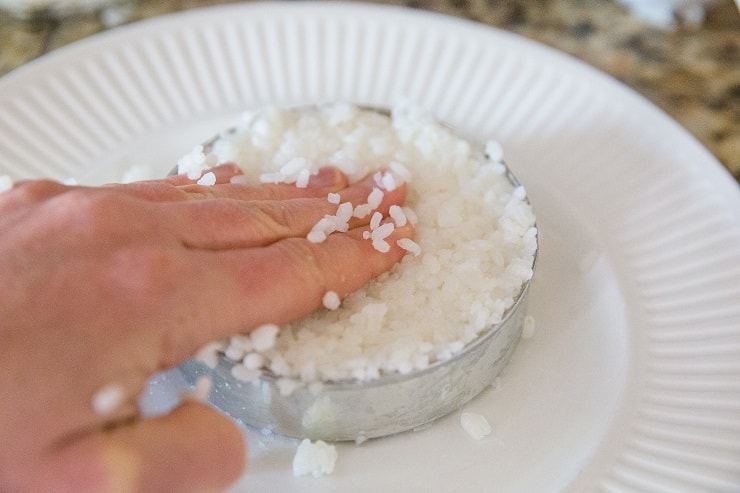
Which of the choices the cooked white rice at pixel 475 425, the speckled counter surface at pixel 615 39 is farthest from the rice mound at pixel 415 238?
the speckled counter surface at pixel 615 39

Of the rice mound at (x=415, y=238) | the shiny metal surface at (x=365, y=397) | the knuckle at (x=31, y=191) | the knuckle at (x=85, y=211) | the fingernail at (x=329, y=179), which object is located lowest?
the shiny metal surface at (x=365, y=397)

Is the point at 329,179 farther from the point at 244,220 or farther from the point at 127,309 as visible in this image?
the point at 127,309

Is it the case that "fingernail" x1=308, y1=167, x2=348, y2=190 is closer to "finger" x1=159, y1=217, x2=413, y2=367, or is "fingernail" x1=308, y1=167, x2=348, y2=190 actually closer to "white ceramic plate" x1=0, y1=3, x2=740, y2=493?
"finger" x1=159, y1=217, x2=413, y2=367

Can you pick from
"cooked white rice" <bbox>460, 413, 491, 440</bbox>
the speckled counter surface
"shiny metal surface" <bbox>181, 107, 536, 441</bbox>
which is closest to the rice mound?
"shiny metal surface" <bbox>181, 107, 536, 441</bbox>

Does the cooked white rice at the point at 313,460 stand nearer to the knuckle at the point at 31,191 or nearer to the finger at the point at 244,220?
the finger at the point at 244,220

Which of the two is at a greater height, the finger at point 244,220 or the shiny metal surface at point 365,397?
the finger at point 244,220

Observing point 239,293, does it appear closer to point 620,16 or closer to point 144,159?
point 144,159
